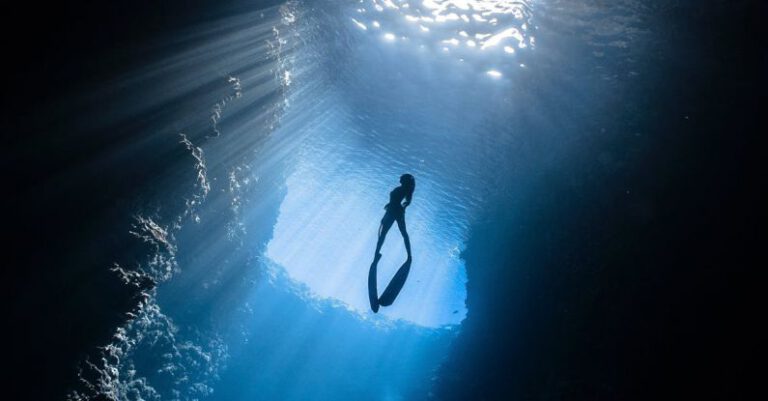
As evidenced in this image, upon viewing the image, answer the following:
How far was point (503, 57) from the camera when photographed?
36.4ft

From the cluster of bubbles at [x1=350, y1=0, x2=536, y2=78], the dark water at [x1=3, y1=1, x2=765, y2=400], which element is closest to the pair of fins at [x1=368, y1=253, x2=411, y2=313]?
the dark water at [x1=3, y1=1, x2=765, y2=400]

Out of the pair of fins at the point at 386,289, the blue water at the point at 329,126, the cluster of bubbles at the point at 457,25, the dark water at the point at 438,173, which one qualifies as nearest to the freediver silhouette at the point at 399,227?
the pair of fins at the point at 386,289

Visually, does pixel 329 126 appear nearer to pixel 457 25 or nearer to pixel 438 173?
pixel 438 173

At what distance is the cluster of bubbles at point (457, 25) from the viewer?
9.70 m

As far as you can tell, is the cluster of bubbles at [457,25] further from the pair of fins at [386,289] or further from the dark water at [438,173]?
the pair of fins at [386,289]

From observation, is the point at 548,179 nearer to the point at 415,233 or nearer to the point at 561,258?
the point at 561,258

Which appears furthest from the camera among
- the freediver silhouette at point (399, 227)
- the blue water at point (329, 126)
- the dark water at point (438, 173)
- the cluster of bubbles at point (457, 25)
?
the cluster of bubbles at point (457, 25)

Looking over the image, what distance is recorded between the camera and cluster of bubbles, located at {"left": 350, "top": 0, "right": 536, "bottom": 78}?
31.8ft

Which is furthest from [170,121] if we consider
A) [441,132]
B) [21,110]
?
[441,132]

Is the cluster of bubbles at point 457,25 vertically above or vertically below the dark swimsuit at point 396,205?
above

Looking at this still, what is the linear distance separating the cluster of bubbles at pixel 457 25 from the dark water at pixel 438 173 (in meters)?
0.08

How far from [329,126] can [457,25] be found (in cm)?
989

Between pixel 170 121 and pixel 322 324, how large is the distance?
33175 millimetres

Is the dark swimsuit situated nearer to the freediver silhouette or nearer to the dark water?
the freediver silhouette
